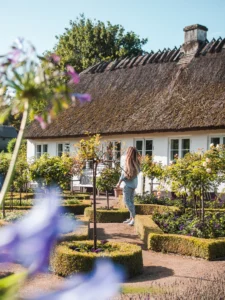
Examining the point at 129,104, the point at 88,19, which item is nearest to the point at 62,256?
the point at 129,104

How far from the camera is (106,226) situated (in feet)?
40.6

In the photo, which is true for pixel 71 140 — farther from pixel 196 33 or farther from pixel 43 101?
pixel 43 101

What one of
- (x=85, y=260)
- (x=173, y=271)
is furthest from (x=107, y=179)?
(x=85, y=260)

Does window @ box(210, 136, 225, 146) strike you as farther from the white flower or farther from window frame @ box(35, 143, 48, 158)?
the white flower

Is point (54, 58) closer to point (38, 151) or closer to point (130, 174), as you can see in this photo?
point (130, 174)

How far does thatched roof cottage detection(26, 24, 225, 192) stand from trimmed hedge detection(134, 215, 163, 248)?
7203 millimetres

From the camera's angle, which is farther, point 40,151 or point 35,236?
point 40,151

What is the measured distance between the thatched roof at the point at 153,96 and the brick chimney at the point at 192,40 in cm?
17

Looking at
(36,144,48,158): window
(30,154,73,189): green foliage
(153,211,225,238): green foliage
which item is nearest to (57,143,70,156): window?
(36,144,48,158): window

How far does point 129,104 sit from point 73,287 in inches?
864

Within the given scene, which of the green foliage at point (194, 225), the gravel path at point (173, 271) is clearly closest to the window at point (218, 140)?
the green foliage at point (194, 225)

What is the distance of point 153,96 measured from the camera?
2153cm

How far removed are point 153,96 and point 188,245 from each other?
13.4 meters

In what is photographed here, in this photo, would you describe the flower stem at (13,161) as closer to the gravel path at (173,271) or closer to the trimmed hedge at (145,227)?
the gravel path at (173,271)
